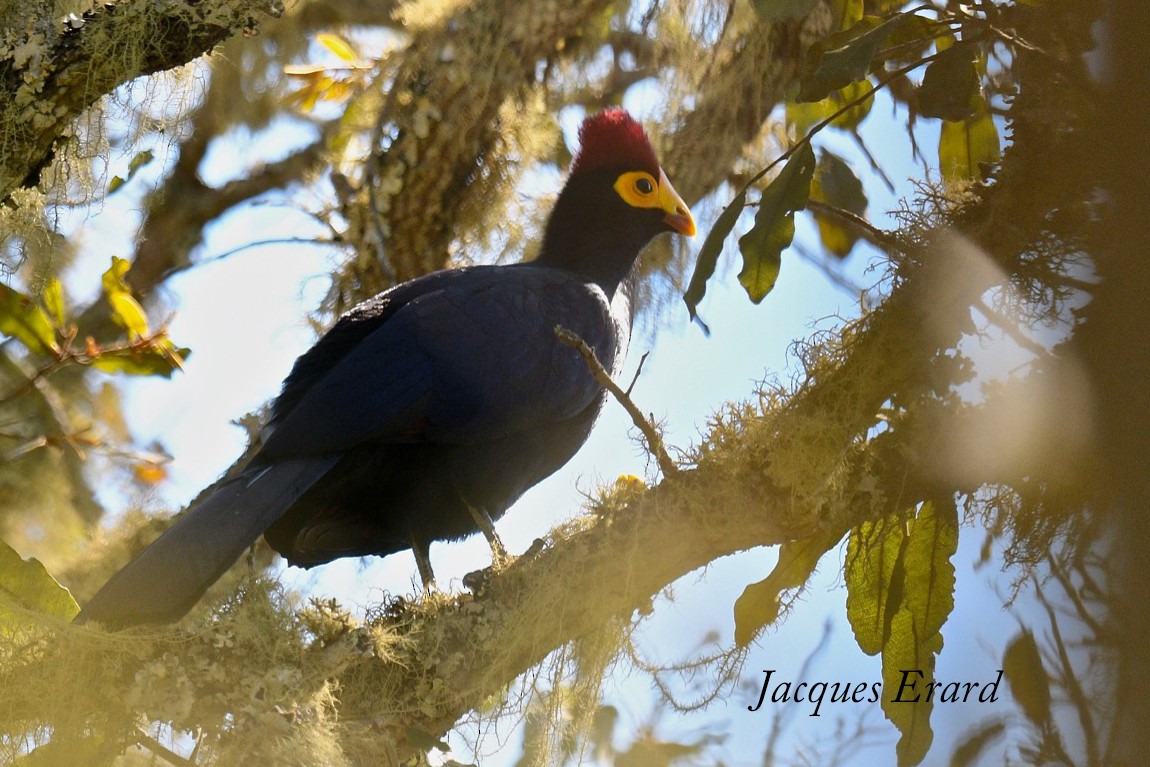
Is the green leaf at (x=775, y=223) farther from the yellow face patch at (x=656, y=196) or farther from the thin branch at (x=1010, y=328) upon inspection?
the yellow face patch at (x=656, y=196)

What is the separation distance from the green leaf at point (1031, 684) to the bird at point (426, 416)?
1.80 meters

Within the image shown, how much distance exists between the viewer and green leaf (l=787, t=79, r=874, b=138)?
3340 millimetres

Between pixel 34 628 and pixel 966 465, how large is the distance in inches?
74.5

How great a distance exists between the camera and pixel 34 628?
226 cm

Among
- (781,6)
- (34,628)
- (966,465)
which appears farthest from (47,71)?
(966,465)

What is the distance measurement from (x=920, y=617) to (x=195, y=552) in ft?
5.17

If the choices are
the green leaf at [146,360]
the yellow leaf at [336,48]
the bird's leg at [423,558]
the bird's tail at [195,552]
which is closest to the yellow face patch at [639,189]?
the yellow leaf at [336,48]

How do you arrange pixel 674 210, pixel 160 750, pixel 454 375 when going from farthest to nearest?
pixel 674 210 → pixel 454 375 → pixel 160 750

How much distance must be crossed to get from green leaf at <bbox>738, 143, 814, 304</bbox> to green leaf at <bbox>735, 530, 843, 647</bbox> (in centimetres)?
58

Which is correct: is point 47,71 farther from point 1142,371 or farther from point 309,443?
point 1142,371

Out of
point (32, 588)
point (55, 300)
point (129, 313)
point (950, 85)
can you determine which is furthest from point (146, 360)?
point (950, 85)

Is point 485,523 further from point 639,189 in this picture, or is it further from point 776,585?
point 639,189

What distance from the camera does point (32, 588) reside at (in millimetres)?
2408

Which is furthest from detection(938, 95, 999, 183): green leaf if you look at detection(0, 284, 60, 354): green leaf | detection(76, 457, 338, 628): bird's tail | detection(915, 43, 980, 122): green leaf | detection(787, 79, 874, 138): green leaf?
detection(0, 284, 60, 354): green leaf
